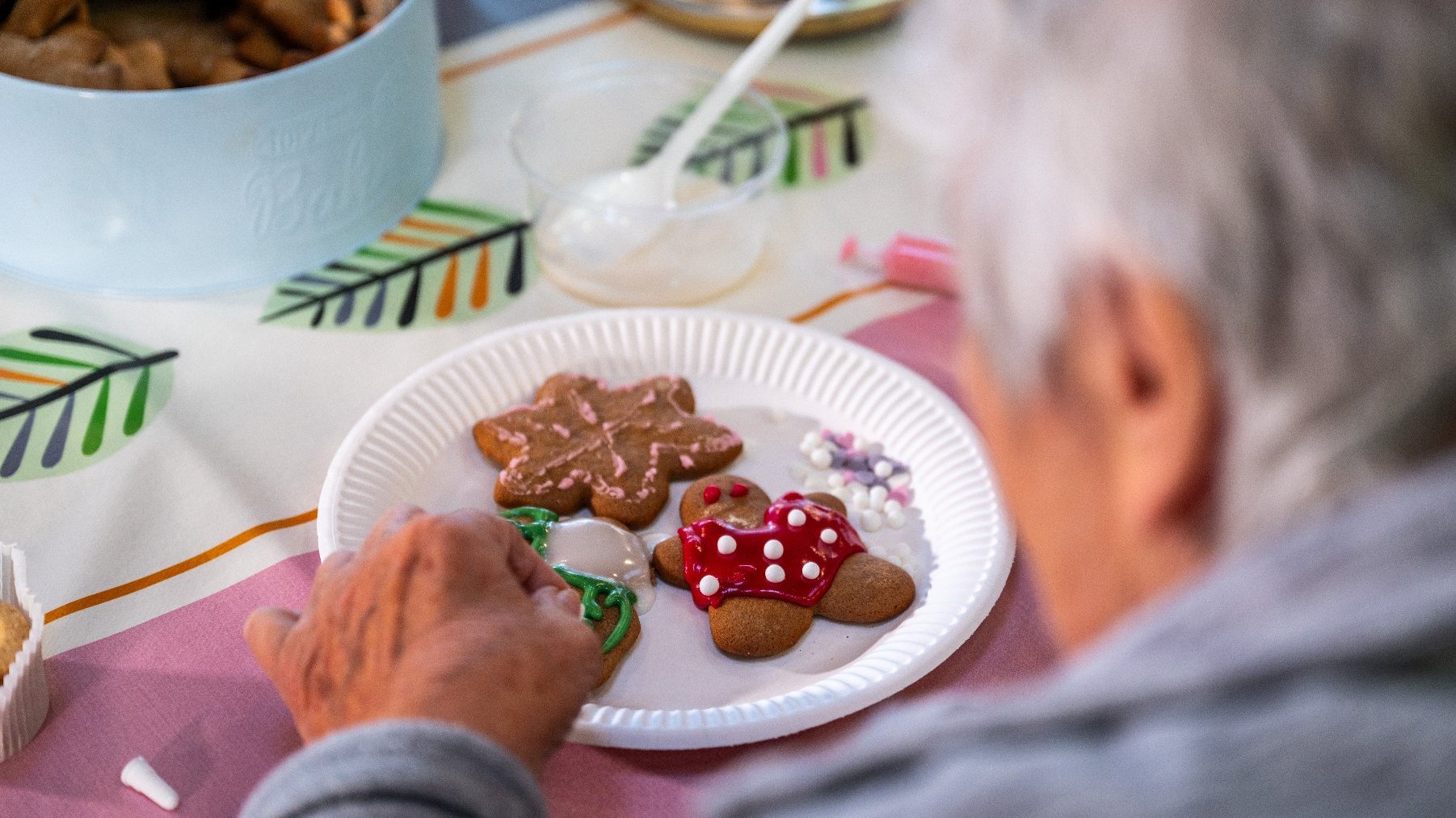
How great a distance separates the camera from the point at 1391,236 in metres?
0.32

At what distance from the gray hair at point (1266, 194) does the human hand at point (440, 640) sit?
320mm

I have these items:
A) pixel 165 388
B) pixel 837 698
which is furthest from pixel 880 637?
pixel 165 388

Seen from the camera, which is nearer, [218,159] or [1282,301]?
[1282,301]

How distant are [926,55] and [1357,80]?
139mm

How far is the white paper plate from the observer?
69cm

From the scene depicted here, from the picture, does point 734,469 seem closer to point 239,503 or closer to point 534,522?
point 534,522

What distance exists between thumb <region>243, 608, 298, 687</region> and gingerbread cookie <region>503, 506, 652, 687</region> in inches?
6.0

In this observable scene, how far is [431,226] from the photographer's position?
1080 millimetres

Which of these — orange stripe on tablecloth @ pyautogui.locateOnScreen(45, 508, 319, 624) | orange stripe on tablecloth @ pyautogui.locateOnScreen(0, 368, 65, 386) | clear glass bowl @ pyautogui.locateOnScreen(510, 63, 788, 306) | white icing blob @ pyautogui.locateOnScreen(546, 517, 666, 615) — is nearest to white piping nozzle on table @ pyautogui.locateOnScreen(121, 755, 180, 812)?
orange stripe on tablecloth @ pyautogui.locateOnScreen(45, 508, 319, 624)

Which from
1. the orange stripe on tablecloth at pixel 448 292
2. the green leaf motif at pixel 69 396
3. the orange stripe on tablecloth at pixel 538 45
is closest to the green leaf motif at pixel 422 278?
the orange stripe on tablecloth at pixel 448 292

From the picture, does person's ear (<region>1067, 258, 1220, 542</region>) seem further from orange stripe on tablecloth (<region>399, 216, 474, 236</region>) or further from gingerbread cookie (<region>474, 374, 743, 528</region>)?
orange stripe on tablecloth (<region>399, 216, 474, 236</region>)

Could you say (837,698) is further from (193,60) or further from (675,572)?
(193,60)

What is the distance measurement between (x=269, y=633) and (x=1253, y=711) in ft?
1.67

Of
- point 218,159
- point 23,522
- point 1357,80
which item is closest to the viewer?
point 1357,80
